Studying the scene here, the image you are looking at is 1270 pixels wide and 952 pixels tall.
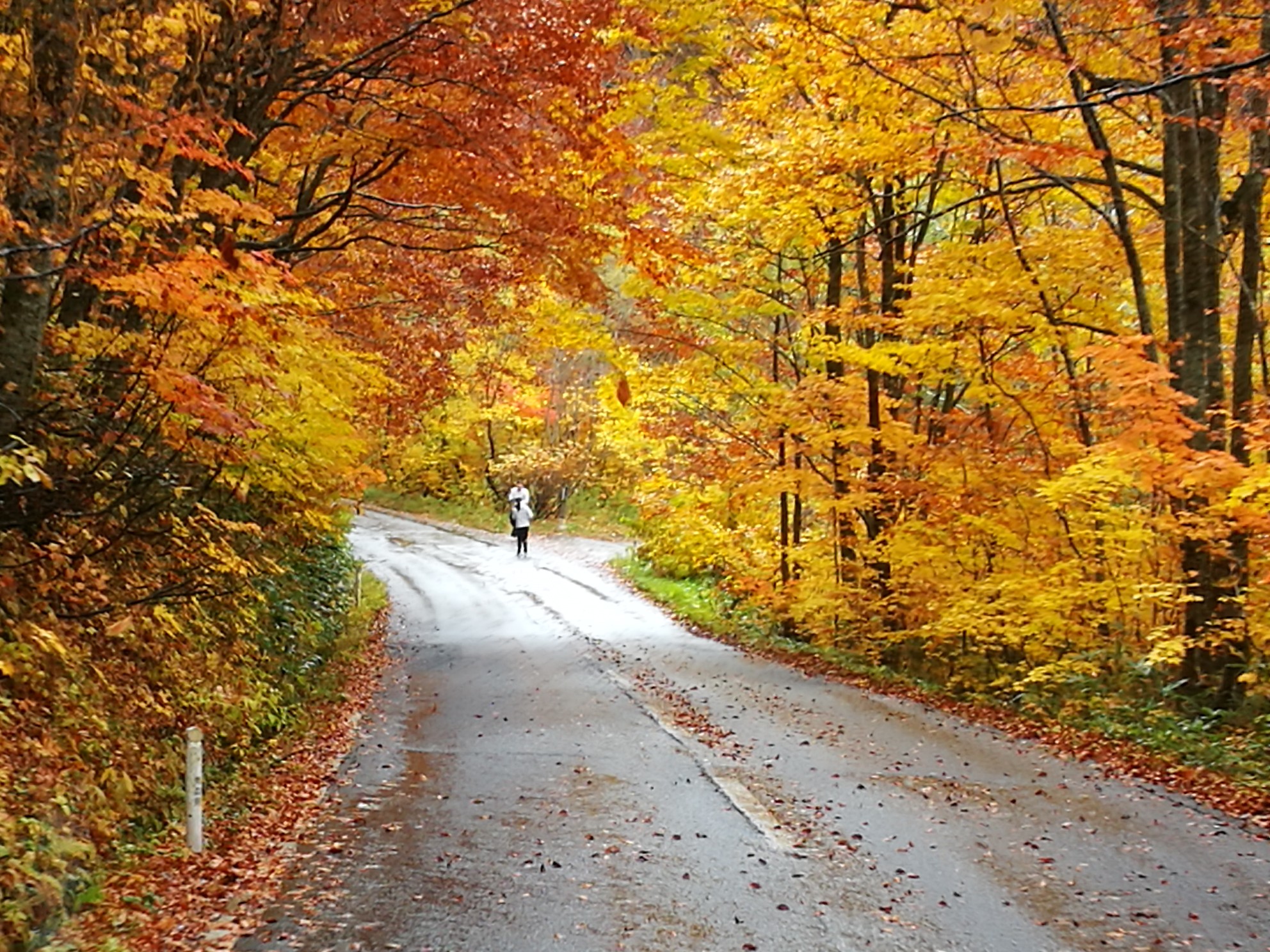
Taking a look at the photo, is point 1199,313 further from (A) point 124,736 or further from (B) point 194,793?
(A) point 124,736

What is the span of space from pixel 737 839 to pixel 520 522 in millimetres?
23989

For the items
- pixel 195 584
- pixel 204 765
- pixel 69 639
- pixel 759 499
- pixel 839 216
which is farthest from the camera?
pixel 759 499

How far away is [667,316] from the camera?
17.2 meters

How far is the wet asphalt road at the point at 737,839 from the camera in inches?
221

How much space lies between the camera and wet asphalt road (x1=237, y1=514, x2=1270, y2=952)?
560 cm

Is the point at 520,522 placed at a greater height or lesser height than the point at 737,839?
greater

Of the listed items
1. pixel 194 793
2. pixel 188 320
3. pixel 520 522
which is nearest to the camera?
pixel 194 793

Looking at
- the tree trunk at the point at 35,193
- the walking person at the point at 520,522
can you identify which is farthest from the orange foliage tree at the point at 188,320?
the walking person at the point at 520,522

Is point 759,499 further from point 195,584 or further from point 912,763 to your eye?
point 195,584

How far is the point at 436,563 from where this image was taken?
97.7 ft

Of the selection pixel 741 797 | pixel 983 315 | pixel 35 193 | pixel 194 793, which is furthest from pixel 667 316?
pixel 194 793

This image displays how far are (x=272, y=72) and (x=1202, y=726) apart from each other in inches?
412

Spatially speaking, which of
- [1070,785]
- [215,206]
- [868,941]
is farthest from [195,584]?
[1070,785]

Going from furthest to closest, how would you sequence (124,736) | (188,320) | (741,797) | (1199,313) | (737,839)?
(1199,313) → (741,797) → (188,320) → (737,839) → (124,736)
